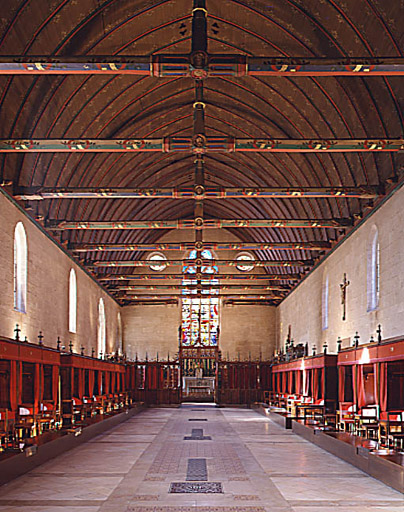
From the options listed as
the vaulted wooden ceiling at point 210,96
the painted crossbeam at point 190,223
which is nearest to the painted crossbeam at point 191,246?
the vaulted wooden ceiling at point 210,96

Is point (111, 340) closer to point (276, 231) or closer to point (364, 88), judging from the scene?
point (276, 231)

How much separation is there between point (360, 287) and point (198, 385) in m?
20.0

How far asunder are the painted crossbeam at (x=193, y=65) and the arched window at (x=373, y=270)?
8.27 meters

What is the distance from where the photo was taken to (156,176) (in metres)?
28.9

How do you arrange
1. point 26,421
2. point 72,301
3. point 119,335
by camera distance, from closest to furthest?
point 26,421, point 72,301, point 119,335

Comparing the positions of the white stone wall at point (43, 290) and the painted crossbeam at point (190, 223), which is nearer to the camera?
the white stone wall at point (43, 290)

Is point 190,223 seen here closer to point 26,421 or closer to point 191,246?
point 191,246

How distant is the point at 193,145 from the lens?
14.1 meters

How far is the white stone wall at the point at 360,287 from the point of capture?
52.1 ft

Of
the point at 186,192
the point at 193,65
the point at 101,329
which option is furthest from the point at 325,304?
the point at 193,65

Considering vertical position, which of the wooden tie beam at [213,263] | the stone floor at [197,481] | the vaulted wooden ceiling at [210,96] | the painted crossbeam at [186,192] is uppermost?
the vaulted wooden ceiling at [210,96]

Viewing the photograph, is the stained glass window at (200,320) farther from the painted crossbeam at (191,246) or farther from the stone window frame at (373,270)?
the stone window frame at (373,270)

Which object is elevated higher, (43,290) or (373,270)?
(373,270)

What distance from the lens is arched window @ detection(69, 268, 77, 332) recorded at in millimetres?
25391
